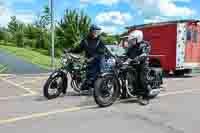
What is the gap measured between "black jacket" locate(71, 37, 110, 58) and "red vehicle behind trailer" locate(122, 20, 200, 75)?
7.56 metres

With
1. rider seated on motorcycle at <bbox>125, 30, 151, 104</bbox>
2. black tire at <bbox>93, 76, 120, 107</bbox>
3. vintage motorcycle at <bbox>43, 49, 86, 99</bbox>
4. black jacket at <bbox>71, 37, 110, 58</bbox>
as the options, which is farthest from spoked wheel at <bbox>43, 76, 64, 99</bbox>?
rider seated on motorcycle at <bbox>125, 30, 151, 104</bbox>

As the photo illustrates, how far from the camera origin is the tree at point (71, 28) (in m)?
41.5

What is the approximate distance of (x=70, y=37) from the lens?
41.5 m

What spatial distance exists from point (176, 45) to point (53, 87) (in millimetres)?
8549

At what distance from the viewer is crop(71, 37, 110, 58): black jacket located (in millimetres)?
9219

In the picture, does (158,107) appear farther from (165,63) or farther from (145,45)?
(165,63)

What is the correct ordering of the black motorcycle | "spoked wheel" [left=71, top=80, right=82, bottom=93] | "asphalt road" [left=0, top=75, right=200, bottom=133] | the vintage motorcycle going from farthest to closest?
"spoked wheel" [left=71, top=80, right=82, bottom=93] < the vintage motorcycle < the black motorcycle < "asphalt road" [left=0, top=75, right=200, bottom=133]

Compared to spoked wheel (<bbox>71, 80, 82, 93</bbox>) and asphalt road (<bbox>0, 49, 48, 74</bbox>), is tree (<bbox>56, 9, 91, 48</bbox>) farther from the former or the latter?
spoked wheel (<bbox>71, 80, 82, 93</bbox>)

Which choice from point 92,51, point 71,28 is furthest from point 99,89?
point 71,28

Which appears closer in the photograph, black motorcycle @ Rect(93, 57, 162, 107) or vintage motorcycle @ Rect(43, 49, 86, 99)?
black motorcycle @ Rect(93, 57, 162, 107)

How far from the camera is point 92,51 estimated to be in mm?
9242

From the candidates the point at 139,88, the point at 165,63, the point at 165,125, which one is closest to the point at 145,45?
the point at 139,88

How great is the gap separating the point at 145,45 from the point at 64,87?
236 cm

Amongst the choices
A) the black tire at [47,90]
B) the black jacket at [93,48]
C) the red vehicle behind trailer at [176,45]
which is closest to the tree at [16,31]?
the red vehicle behind trailer at [176,45]
